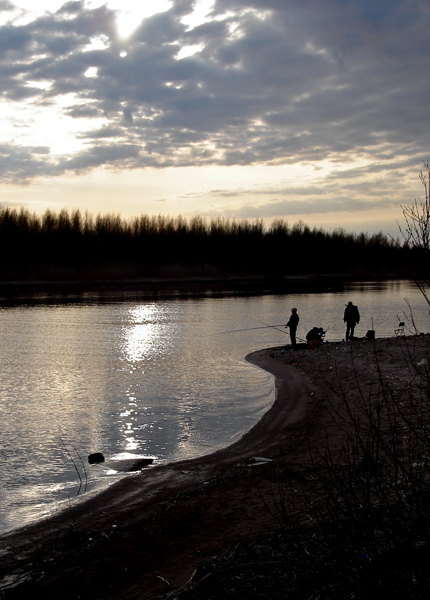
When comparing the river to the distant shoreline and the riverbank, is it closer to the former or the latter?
the riverbank

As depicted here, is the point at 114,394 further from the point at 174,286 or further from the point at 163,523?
the point at 174,286

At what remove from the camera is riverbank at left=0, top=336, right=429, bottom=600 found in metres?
5.75

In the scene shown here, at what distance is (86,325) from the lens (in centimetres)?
3422

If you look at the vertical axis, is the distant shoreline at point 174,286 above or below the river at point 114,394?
above

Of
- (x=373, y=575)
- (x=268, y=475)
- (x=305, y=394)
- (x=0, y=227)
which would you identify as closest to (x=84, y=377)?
(x=305, y=394)

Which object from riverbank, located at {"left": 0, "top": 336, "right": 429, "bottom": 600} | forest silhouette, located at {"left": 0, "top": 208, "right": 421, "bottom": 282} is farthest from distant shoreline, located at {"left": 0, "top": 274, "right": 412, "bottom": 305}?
riverbank, located at {"left": 0, "top": 336, "right": 429, "bottom": 600}

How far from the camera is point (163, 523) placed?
7.33 m

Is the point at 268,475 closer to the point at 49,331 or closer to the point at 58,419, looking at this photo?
the point at 58,419

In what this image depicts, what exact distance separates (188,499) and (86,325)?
2711 cm

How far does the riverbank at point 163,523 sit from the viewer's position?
5.75m

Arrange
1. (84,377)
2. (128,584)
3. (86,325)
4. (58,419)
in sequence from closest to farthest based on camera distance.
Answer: (128,584)
(58,419)
(84,377)
(86,325)

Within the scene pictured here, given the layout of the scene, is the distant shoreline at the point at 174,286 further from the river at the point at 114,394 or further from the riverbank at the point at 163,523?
the riverbank at the point at 163,523

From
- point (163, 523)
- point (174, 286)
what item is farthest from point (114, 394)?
point (174, 286)

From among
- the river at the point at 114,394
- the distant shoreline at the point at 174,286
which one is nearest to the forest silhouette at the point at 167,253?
the distant shoreline at the point at 174,286
